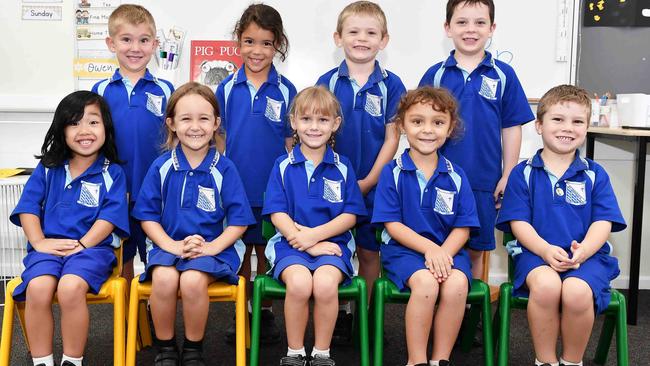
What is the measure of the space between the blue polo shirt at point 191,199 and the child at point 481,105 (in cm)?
78

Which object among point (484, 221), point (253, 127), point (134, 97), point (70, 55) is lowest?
point (484, 221)

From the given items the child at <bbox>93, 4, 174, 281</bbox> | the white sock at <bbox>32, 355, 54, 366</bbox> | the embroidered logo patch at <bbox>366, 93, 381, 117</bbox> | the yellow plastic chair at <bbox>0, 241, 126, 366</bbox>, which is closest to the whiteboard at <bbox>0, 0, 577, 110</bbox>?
the child at <bbox>93, 4, 174, 281</bbox>

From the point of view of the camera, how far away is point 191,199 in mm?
2084

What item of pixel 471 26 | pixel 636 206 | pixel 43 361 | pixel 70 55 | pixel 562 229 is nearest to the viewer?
pixel 43 361

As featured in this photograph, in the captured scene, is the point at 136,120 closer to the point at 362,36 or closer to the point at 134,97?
the point at 134,97

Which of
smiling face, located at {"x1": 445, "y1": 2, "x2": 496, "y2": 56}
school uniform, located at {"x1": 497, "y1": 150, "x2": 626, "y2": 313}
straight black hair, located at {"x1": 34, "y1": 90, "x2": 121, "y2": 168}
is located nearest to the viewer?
school uniform, located at {"x1": 497, "y1": 150, "x2": 626, "y2": 313}

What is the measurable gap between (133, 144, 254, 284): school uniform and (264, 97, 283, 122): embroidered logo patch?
318mm

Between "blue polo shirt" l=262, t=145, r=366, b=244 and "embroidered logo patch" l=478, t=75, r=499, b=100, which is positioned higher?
"embroidered logo patch" l=478, t=75, r=499, b=100

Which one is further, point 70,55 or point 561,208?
point 70,55

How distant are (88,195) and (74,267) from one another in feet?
0.89

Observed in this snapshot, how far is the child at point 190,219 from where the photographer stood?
1.95m

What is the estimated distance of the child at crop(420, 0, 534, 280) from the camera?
7.53ft

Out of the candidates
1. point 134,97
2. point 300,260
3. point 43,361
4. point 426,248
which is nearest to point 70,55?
point 134,97

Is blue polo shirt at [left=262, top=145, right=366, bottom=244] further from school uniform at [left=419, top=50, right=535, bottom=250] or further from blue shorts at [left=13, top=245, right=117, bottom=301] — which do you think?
blue shorts at [left=13, top=245, right=117, bottom=301]
